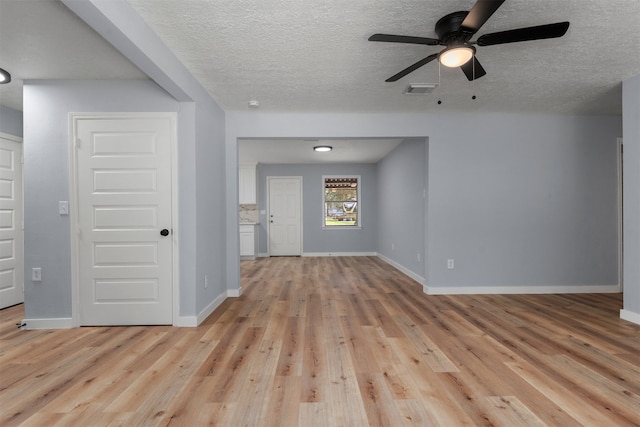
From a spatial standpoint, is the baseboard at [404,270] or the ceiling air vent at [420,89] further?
the baseboard at [404,270]

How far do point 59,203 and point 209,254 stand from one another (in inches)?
57.3

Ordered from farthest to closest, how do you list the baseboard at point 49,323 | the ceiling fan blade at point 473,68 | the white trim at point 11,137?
1. the white trim at point 11,137
2. the baseboard at point 49,323
3. the ceiling fan blade at point 473,68

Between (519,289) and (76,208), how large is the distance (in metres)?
5.26

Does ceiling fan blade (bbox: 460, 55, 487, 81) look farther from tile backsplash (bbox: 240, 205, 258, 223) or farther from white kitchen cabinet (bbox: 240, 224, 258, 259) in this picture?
tile backsplash (bbox: 240, 205, 258, 223)

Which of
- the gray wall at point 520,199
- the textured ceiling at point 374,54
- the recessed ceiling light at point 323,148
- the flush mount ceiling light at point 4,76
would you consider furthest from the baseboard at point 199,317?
the recessed ceiling light at point 323,148

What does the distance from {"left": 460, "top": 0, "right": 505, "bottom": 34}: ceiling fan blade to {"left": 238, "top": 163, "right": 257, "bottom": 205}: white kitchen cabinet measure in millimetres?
6374

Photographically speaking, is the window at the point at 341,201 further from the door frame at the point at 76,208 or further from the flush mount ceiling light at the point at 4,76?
the flush mount ceiling light at the point at 4,76

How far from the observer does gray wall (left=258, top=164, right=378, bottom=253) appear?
8219 millimetres

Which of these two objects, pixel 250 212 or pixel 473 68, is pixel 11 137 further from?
pixel 473 68

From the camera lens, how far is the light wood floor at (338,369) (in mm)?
1703

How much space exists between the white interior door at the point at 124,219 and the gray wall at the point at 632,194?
4512 mm

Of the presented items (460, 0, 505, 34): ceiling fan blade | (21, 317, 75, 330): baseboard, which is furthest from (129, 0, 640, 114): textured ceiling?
(21, 317, 75, 330): baseboard

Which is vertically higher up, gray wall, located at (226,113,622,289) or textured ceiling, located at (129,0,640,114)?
textured ceiling, located at (129,0,640,114)

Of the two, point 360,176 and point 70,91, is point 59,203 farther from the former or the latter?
point 360,176
